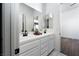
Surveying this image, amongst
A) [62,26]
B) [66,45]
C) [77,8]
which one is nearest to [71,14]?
[77,8]

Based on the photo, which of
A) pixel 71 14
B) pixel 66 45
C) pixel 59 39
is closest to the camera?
pixel 71 14

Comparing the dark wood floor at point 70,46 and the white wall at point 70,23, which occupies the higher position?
the white wall at point 70,23

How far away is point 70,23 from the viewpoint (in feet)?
8.54

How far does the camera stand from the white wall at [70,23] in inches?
96.3

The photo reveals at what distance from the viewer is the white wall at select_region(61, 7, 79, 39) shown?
8.02 feet

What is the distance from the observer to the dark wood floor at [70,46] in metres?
2.42

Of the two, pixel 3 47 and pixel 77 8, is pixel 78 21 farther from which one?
pixel 3 47

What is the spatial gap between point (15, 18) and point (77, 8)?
7.08 feet

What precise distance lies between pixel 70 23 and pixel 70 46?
709 mm

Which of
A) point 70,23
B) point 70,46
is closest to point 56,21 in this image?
point 70,23

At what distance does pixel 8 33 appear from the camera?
678 mm

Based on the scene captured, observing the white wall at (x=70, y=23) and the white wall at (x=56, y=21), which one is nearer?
the white wall at (x=70, y=23)

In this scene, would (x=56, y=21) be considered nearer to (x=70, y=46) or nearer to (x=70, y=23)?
(x=70, y=23)

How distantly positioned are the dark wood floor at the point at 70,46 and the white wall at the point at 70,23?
5.6 inches
